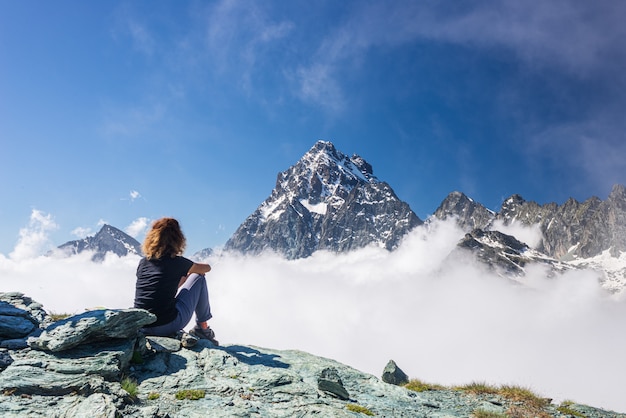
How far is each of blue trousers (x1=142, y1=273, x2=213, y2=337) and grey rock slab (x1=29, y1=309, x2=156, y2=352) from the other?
138 centimetres

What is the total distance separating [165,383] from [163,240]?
155 inches

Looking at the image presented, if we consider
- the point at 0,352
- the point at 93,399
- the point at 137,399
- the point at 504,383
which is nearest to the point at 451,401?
the point at 504,383

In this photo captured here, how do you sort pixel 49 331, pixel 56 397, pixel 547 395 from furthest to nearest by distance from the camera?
pixel 547 395 < pixel 49 331 < pixel 56 397

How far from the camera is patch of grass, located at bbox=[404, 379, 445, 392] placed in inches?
508

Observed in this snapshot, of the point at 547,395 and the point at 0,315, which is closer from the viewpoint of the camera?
the point at 0,315

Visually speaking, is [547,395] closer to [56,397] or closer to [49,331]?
[56,397]

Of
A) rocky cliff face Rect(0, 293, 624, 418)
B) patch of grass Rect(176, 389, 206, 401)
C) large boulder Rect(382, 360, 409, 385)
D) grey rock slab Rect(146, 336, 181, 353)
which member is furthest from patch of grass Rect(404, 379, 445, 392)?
grey rock slab Rect(146, 336, 181, 353)

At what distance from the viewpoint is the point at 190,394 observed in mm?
8922

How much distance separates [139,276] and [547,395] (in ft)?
43.7

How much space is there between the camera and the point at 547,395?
1226cm

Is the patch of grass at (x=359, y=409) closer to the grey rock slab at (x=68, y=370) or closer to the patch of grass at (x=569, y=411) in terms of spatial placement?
the grey rock slab at (x=68, y=370)

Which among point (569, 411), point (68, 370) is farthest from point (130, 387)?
point (569, 411)

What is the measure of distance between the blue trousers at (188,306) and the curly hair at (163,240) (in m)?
1.21

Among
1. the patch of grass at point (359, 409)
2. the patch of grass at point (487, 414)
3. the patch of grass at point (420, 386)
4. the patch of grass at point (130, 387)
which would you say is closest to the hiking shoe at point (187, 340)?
the patch of grass at point (130, 387)
